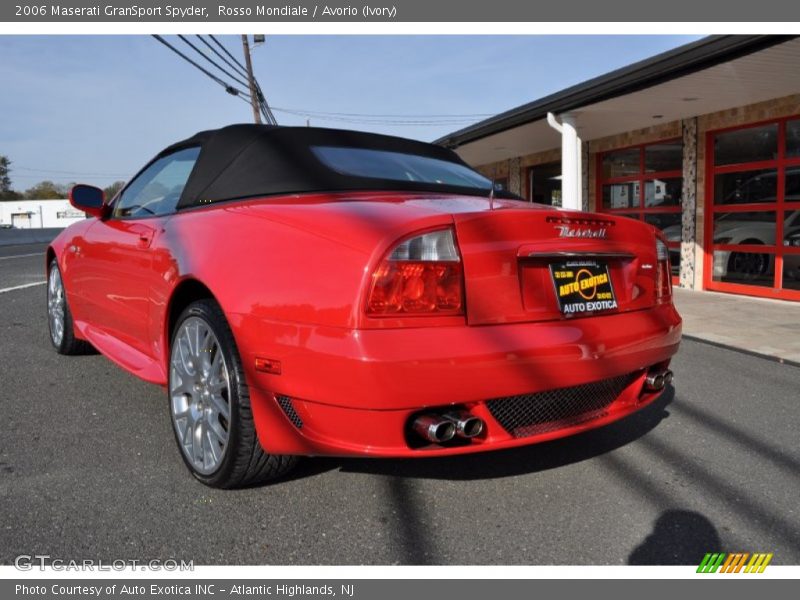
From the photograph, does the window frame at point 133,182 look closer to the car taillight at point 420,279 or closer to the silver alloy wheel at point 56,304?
the silver alloy wheel at point 56,304

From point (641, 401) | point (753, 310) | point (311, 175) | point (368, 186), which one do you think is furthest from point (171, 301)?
point (753, 310)

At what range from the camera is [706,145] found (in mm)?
9453

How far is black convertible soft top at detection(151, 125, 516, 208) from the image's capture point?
278 centimetres

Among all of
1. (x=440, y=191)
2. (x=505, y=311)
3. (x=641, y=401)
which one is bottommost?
(x=641, y=401)

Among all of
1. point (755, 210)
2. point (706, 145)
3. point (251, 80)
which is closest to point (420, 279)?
point (755, 210)

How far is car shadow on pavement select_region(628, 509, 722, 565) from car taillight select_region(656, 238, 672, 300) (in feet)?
2.88

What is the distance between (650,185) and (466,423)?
9868 mm

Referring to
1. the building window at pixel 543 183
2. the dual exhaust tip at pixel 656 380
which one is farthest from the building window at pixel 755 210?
the dual exhaust tip at pixel 656 380

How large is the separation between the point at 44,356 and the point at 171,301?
2576 mm

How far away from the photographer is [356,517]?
230 centimetres

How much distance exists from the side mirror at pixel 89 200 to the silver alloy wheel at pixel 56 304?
0.82 metres

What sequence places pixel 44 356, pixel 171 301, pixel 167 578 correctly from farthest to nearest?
pixel 44 356, pixel 171 301, pixel 167 578

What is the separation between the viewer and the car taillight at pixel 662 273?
2.70 metres

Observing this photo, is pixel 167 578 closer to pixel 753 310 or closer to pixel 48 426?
pixel 48 426
